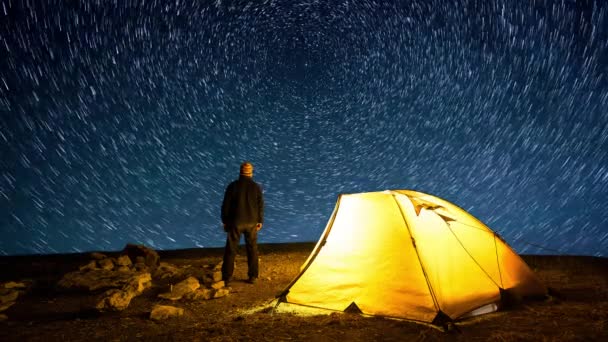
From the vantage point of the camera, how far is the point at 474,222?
653 centimetres

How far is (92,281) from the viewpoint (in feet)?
25.0

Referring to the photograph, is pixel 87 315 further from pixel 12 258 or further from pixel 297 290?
pixel 12 258

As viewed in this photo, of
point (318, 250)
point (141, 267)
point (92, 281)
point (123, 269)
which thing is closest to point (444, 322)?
point (318, 250)

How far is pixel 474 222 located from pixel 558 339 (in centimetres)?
245

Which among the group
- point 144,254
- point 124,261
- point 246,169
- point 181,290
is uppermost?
point 246,169

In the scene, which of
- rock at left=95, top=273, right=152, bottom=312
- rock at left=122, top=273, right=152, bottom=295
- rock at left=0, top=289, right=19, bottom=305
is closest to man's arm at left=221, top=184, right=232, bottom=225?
rock at left=122, top=273, right=152, bottom=295

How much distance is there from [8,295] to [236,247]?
4061 millimetres

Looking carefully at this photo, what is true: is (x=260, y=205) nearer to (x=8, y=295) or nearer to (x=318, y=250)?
(x=318, y=250)

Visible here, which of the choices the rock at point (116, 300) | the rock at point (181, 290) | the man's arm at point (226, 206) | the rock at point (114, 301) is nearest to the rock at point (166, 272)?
the rock at point (181, 290)

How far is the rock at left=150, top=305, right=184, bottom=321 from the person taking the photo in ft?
18.2

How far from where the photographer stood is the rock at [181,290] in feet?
22.2

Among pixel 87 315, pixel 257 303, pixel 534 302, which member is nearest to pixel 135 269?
pixel 87 315

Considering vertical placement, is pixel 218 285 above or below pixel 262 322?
above

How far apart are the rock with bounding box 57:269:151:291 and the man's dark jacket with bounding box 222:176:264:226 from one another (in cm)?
214
